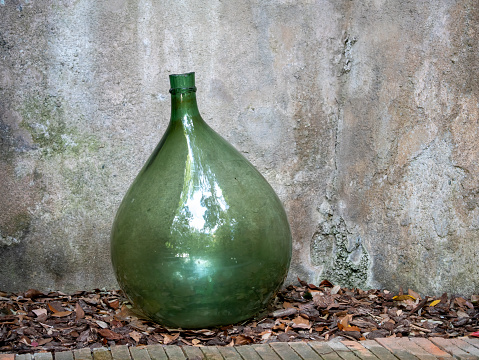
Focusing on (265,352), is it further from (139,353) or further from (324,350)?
(139,353)

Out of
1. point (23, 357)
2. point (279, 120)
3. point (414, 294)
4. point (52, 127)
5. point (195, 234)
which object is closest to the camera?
point (23, 357)

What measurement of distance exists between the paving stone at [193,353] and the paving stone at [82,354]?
1.25ft

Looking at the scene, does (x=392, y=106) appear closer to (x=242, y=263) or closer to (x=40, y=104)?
(x=242, y=263)

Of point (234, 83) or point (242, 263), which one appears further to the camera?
point (234, 83)

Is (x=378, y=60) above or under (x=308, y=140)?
above

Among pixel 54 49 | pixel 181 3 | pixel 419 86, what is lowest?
pixel 419 86

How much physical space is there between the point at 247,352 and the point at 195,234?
0.52 meters

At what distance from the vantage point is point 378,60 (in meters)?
3.21

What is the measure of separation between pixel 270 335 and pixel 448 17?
1.79 m

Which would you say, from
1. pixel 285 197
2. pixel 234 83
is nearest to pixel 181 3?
pixel 234 83

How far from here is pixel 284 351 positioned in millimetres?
2369

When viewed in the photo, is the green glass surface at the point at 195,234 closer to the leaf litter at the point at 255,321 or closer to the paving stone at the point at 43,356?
the leaf litter at the point at 255,321

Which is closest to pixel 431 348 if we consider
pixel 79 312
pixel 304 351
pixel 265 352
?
pixel 304 351

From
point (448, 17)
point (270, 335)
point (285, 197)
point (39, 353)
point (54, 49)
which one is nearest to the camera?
point (39, 353)
